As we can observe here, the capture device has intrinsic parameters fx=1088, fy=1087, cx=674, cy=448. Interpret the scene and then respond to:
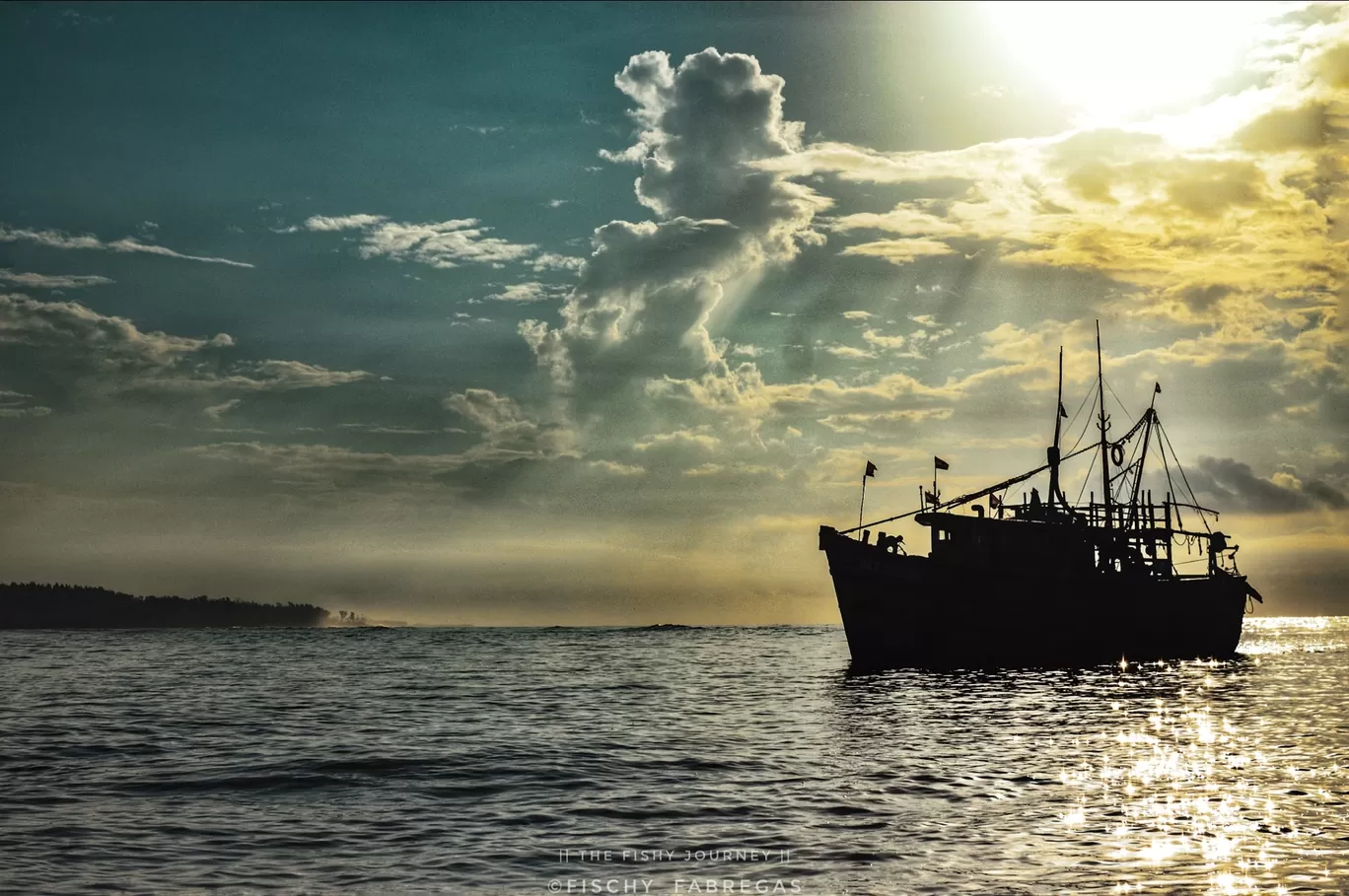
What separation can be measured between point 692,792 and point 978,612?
43769mm

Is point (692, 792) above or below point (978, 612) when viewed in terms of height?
below

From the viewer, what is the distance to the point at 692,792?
22.8 metres

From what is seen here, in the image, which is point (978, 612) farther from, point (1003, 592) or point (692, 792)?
point (692, 792)

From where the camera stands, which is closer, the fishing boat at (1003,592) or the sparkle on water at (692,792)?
the sparkle on water at (692,792)

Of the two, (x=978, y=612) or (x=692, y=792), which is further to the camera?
(x=978, y=612)

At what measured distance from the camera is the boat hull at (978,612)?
6259cm

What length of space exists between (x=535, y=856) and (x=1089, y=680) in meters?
45.6

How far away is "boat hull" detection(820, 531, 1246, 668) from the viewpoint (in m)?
62.6

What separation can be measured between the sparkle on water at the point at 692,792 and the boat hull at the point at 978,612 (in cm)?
1477

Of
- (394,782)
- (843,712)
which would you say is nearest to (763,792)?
(394,782)

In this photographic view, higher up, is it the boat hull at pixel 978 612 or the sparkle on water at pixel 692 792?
the boat hull at pixel 978 612

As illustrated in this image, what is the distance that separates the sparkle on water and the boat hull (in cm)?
1477

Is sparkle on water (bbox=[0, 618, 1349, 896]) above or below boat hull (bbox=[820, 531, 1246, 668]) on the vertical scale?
below

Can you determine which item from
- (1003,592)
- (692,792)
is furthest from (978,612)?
(692,792)
